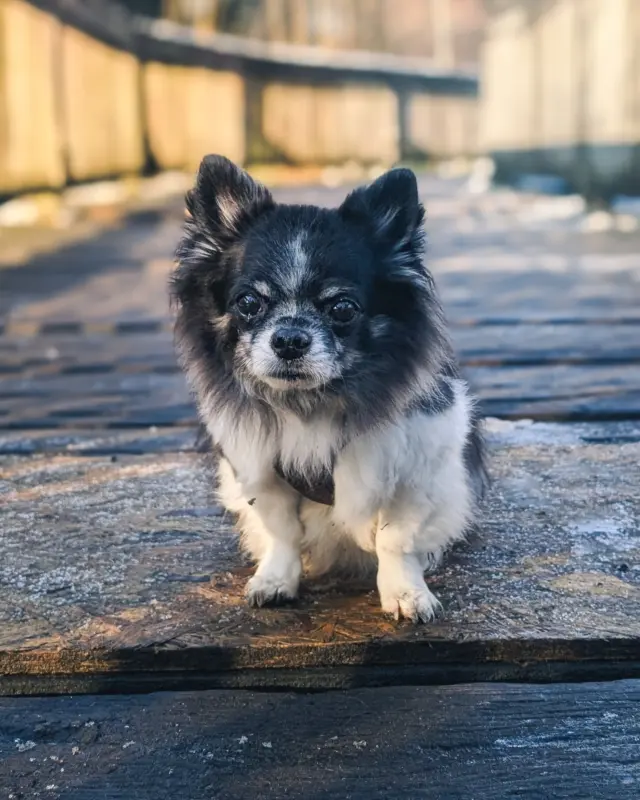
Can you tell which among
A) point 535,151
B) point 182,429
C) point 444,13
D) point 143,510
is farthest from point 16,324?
point 444,13

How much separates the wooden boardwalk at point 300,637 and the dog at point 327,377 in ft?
0.47

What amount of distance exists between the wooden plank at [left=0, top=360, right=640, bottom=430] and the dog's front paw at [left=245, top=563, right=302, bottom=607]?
1.78 m

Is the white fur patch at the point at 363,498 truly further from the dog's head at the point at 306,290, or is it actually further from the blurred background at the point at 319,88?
the blurred background at the point at 319,88

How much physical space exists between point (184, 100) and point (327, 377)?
18442mm

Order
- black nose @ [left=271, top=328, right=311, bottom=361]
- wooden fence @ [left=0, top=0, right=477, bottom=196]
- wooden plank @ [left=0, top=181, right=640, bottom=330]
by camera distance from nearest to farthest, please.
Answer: black nose @ [left=271, top=328, right=311, bottom=361]
wooden plank @ [left=0, top=181, right=640, bottom=330]
wooden fence @ [left=0, top=0, right=477, bottom=196]

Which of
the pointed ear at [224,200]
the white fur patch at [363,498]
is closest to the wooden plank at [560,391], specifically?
the white fur patch at [363,498]

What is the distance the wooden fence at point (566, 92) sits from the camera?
41.8 feet

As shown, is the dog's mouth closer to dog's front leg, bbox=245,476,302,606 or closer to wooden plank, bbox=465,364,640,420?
dog's front leg, bbox=245,476,302,606

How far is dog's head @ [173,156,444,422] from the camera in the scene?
2.52 m

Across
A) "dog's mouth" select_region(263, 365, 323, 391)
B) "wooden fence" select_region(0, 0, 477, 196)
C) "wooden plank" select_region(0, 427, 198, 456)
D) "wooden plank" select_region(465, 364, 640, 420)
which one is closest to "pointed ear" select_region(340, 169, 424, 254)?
"dog's mouth" select_region(263, 365, 323, 391)

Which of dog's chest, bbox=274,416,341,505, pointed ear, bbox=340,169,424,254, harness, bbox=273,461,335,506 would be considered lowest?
harness, bbox=273,461,335,506

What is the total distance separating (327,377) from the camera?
251cm

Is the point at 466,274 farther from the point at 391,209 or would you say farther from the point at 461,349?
the point at 391,209

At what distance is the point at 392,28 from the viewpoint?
1251 inches
